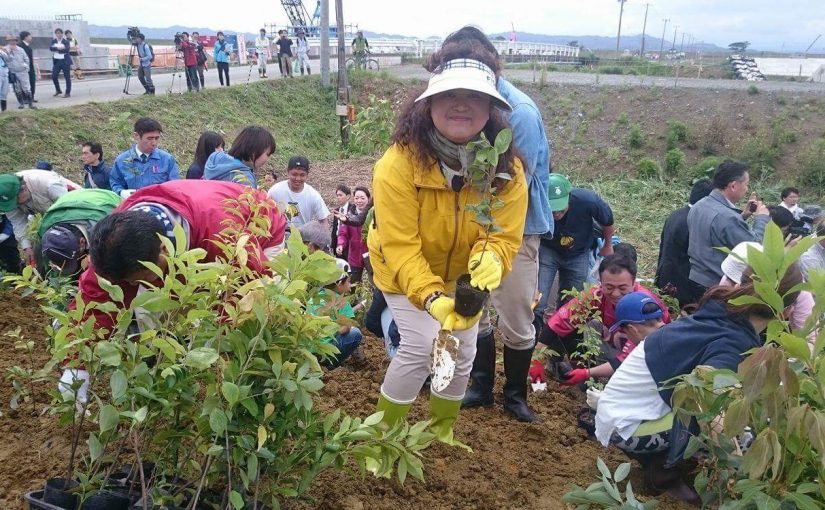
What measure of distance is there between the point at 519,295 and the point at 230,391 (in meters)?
1.63

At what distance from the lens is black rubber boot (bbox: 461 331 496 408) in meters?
3.14

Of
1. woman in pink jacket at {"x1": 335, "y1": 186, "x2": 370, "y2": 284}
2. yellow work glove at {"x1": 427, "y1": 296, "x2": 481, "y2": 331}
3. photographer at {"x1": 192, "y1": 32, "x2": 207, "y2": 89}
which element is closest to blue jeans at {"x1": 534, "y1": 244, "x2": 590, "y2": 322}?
woman in pink jacket at {"x1": 335, "y1": 186, "x2": 370, "y2": 284}

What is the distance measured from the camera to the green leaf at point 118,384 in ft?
4.92

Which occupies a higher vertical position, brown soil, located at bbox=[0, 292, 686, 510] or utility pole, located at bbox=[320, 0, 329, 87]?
utility pole, located at bbox=[320, 0, 329, 87]

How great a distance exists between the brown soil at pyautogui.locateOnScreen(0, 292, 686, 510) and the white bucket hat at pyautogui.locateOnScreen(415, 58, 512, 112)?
1.31 metres

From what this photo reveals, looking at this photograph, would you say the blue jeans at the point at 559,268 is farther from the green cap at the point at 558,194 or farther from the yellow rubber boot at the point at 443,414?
the yellow rubber boot at the point at 443,414

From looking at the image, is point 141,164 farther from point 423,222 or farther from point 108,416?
point 108,416

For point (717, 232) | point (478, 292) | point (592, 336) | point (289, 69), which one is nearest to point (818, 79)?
point (289, 69)

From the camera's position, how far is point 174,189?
2457 millimetres

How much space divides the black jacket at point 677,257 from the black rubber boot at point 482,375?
1961mm

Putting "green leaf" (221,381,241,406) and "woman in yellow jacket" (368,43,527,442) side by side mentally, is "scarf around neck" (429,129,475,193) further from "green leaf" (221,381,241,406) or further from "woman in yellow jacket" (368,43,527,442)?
"green leaf" (221,381,241,406)

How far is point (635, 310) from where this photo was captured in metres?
3.04

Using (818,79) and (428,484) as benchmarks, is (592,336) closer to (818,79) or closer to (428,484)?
(428,484)

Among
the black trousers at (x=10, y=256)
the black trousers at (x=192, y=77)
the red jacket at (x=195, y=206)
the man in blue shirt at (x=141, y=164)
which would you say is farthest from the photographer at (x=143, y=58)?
the red jacket at (x=195, y=206)
